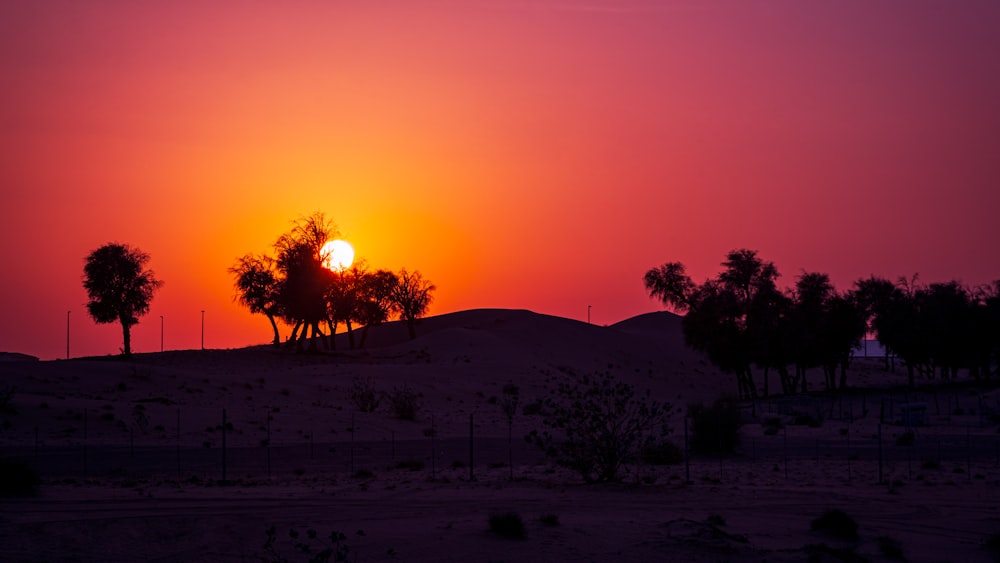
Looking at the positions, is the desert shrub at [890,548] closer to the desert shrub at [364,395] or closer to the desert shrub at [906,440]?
the desert shrub at [906,440]

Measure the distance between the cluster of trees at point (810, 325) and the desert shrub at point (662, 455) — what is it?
5003cm

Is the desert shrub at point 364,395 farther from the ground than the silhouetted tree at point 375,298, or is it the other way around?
the silhouetted tree at point 375,298

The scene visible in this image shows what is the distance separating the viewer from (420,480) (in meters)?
33.0

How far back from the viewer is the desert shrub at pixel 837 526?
22.5m

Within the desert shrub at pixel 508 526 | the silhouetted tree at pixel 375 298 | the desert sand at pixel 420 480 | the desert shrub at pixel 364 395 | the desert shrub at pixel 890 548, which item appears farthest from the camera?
the silhouetted tree at pixel 375 298

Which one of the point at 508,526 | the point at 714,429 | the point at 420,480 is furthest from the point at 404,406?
the point at 508,526

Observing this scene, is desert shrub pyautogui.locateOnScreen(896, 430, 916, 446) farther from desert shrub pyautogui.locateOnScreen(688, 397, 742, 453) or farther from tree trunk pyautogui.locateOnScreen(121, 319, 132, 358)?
tree trunk pyautogui.locateOnScreen(121, 319, 132, 358)

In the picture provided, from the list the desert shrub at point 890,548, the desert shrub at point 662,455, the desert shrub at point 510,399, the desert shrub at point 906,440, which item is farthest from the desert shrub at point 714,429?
the desert shrub at point 510,399

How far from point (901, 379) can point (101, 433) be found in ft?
296

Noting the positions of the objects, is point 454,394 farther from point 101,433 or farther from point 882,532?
point 882,532

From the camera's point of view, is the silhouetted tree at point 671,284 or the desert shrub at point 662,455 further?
the silhouetted tree at point 671,284

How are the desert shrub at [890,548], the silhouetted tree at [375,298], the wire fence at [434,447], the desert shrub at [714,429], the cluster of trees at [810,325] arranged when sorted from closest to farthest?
the desert shrub at [890,548], the wire fence at [434,447], the desert shrub at [714,429], the cluster of trees at [810,325], the silhouetted tree at [375,298]

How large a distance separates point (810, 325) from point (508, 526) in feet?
233

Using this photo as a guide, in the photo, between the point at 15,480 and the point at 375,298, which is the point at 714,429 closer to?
the point at 15,480
